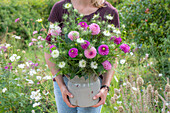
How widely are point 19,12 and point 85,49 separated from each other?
4976 millimetres

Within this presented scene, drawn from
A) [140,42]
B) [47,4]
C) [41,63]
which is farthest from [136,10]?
[47,4]

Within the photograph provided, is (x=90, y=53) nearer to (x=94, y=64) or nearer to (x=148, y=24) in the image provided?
(x=94, y=64)

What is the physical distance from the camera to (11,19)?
213 inches

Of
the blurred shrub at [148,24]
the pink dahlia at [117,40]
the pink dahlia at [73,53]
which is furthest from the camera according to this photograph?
the blurred shrub at [148,24]

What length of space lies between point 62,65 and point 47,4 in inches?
237

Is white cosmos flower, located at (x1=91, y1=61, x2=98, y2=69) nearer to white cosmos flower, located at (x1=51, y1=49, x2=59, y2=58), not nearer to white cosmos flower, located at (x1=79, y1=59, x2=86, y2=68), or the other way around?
white cosmos flower, located at (x1=79, y1=59, x2=86, y2=68)

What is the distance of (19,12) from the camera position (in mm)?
5648

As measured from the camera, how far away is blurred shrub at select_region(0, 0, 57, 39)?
207 inches

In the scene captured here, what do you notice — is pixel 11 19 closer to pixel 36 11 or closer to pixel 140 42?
pixel 36 11

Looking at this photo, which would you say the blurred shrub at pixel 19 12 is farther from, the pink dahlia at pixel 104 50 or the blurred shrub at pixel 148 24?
the pink dahlia at pixel 104 50

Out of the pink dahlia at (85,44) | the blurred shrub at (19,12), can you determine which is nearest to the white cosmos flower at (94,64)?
the pink dahlia at (85,44)

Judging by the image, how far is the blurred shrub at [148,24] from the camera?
3499mm

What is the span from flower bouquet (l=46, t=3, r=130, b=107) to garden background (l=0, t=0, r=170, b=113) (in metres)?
0.32

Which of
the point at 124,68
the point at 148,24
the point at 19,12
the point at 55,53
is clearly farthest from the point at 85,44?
the point at 19,12
